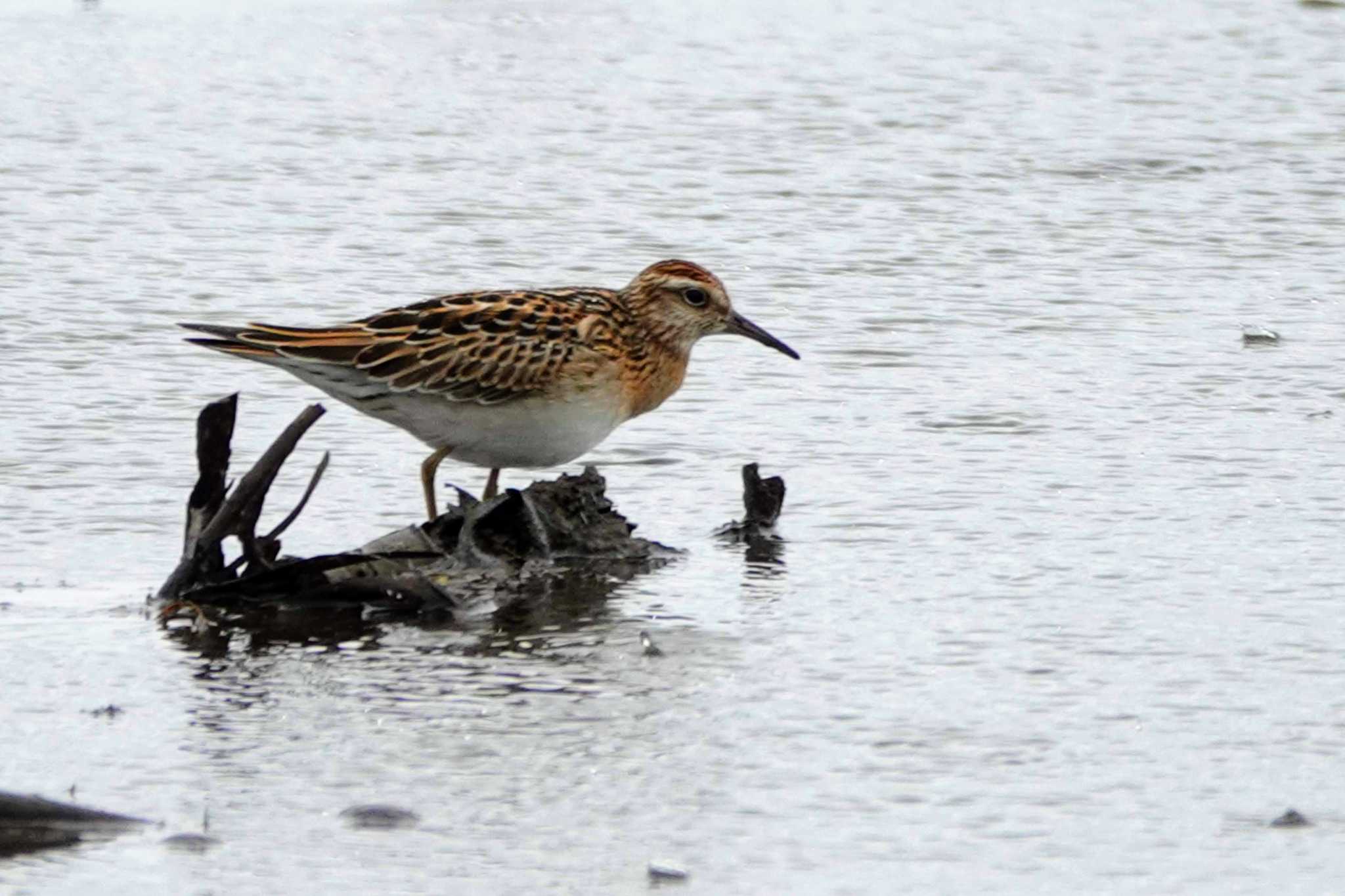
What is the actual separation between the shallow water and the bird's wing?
0.58 metres

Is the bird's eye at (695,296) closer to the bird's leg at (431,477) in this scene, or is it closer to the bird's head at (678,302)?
the bird's head at (678,302)

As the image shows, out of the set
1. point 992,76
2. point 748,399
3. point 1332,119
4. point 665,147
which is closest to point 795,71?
point 992,76

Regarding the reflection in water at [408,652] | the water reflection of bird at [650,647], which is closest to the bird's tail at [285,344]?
the reflection in water at [408,652]

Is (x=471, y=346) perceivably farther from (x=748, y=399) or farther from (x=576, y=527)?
(x=748, y=399)

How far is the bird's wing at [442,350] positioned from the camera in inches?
320

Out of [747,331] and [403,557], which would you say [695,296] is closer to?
[747,331]

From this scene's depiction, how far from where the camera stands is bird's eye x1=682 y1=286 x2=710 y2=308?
8.88 meters

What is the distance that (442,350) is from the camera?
8258 millimetres

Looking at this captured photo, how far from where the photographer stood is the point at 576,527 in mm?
8086

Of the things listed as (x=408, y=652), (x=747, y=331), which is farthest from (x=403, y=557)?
(x=747, y=331)

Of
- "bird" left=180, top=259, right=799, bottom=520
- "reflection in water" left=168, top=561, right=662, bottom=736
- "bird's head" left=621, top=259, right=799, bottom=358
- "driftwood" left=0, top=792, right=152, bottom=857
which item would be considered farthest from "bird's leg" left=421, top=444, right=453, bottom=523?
"driftwood" left=0, top=792, right=152, bottom=857

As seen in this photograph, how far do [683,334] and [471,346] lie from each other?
93 centimetres

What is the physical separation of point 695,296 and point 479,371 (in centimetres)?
105

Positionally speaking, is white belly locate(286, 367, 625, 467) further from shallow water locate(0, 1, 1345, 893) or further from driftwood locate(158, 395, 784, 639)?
shallow water locate(0, 1, 1345, 893)
